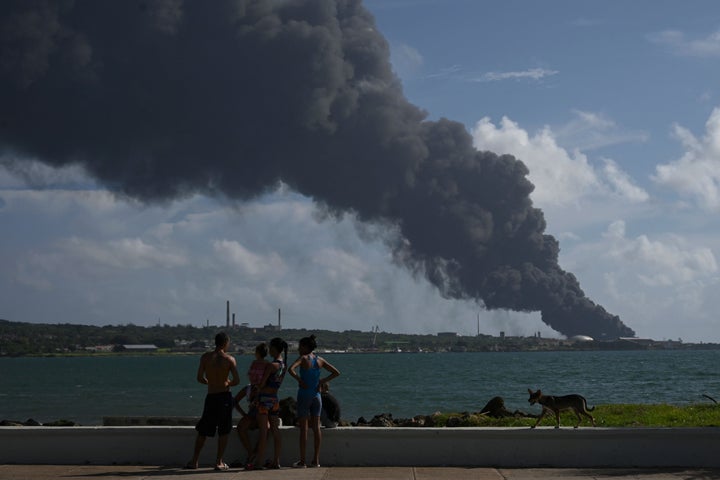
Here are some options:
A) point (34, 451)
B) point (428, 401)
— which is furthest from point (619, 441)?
point (428, 401)

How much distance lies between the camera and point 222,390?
10.8 meters

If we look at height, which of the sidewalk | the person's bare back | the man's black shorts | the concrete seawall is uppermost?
the person's bare back

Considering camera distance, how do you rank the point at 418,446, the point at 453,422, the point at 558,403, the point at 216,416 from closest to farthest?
the point at 216,416
the point at 418,446
the point at 558,403
the point at 453,422

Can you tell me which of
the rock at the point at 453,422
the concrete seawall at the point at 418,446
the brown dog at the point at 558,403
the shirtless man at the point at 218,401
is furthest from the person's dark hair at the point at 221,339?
the rock at the point at 453,422

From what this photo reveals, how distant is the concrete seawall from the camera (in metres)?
10.7

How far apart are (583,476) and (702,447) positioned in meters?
1.59

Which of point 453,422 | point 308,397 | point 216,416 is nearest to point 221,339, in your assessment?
point 216,416

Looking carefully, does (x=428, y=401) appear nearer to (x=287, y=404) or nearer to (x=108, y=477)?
(x=287, y=404)

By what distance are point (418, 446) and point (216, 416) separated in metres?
2.36

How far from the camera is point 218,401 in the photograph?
10.7 m

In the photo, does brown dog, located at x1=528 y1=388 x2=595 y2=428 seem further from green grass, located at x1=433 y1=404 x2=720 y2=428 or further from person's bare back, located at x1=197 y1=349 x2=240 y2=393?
green grass, located at x1=433 y1=404 x2=720 y2=428

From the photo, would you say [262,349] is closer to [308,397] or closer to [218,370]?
[218,370]

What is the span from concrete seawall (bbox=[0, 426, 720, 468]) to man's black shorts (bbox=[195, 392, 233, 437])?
19.7 inches

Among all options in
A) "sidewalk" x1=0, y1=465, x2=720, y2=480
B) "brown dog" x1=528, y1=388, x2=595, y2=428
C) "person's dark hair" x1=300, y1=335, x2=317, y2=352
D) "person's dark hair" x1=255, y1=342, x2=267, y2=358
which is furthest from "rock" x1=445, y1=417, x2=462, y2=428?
"person's dark hair" x1=255, y1=342, x2=267, y2=358
